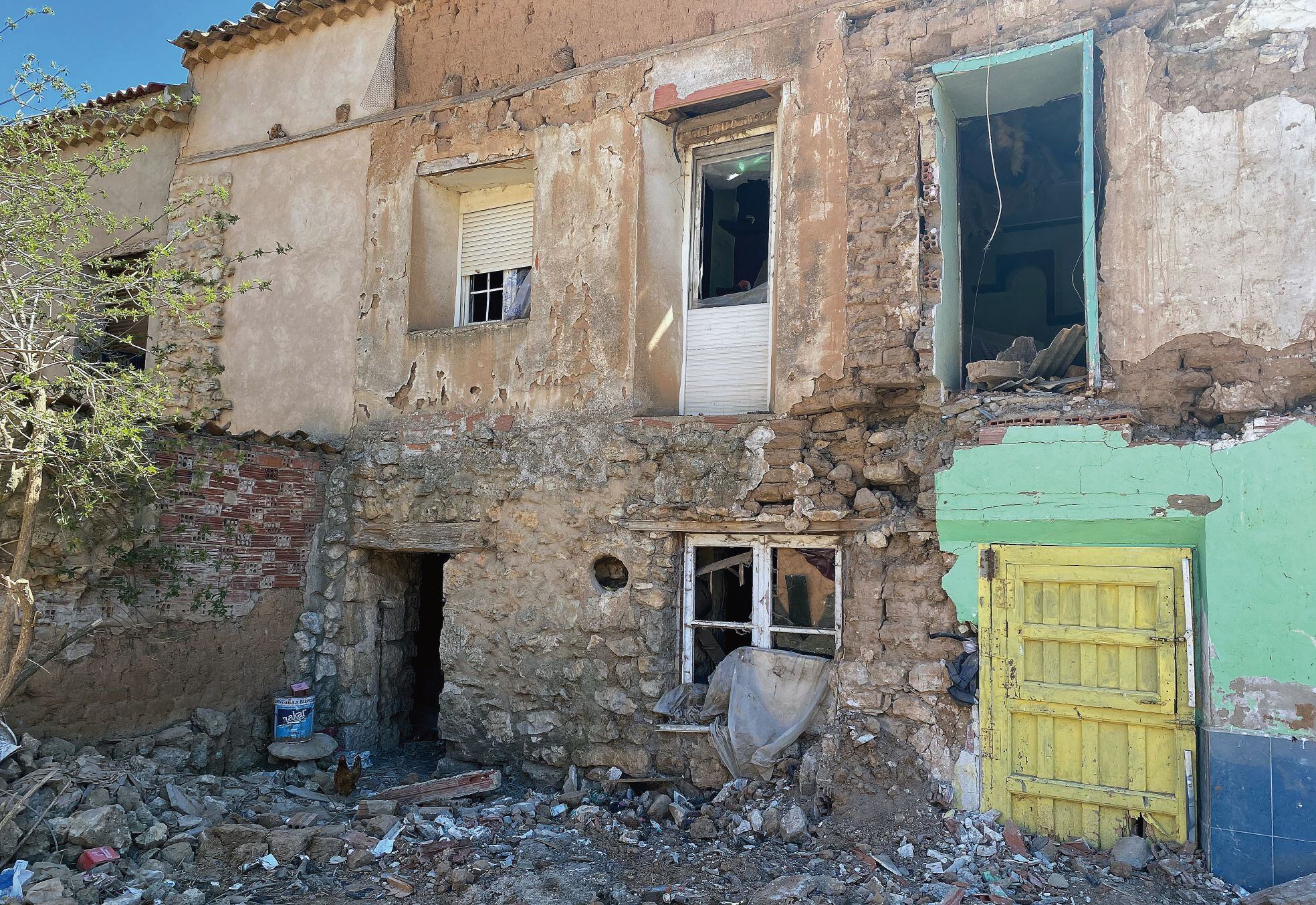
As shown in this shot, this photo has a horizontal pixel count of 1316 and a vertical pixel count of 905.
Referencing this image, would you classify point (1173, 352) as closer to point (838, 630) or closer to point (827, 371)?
point (827, 371)

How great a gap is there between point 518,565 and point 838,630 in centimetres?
259

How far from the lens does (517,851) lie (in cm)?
570

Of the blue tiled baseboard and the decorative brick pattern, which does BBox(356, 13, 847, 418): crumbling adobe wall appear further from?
the blue tiled baseboard

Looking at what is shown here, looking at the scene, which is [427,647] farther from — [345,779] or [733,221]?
[733,221]

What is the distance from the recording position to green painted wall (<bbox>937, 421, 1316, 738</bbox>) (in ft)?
16.4

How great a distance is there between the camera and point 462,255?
28.2 ft

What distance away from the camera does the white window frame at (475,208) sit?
830 centimetres

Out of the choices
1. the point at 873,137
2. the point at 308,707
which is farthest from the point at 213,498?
the point at 873,137

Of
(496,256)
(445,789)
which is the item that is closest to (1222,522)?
(445,789)

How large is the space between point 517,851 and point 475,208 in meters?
5.56

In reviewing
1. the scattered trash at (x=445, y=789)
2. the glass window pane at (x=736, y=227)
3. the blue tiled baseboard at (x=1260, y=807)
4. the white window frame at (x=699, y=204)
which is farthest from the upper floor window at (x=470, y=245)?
the blue tiled baseboard at (x=1260, y=807)

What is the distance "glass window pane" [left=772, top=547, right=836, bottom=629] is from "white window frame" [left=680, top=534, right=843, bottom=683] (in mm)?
44

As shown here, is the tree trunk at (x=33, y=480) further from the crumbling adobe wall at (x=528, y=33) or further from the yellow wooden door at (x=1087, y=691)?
the yellow wooden door at (x=1087, y=691)

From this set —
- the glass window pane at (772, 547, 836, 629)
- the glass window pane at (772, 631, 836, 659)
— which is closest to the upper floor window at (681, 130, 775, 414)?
the glass window pane at (772, 547, 836, 629)
